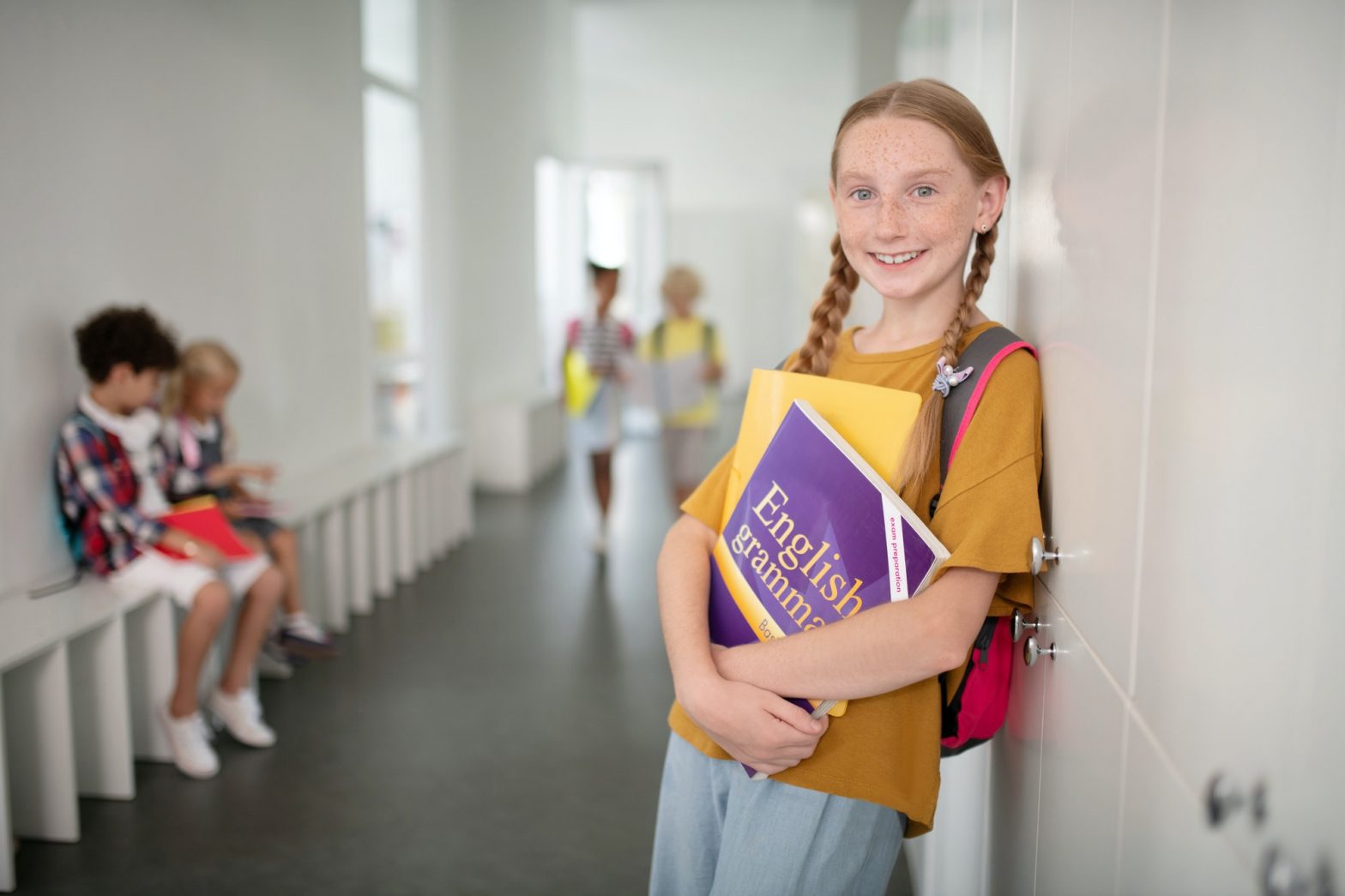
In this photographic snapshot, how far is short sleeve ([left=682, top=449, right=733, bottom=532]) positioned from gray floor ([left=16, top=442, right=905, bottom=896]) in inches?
54.4

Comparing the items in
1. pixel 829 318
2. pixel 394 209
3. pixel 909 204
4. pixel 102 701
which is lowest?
pixel 102 701

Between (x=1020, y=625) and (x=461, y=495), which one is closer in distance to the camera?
(x=1020, y=625)

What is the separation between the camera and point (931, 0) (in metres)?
2.68

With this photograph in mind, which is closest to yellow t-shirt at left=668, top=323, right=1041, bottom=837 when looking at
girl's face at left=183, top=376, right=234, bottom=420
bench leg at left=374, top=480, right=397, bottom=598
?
girl's face at left=183, top=376, right=234, bottom=420

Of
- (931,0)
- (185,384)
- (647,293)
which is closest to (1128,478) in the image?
(931,0)

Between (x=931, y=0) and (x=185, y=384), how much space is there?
102 inches

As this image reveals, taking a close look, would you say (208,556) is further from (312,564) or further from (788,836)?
(788,836)

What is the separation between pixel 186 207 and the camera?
13.4 ft

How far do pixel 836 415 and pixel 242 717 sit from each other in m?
2.67

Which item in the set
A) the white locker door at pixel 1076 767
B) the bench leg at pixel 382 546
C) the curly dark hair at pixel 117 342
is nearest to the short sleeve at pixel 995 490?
the white locker door at pixel 1076 767

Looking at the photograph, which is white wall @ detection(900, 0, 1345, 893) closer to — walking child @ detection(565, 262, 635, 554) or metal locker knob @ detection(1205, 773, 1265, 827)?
metal locker knob @ detection(1205, 773, 1265, 827)

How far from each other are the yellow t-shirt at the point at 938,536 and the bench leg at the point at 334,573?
11.2 feet

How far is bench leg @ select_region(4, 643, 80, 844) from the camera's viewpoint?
268cm

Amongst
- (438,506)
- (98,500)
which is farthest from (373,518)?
(98,500)
